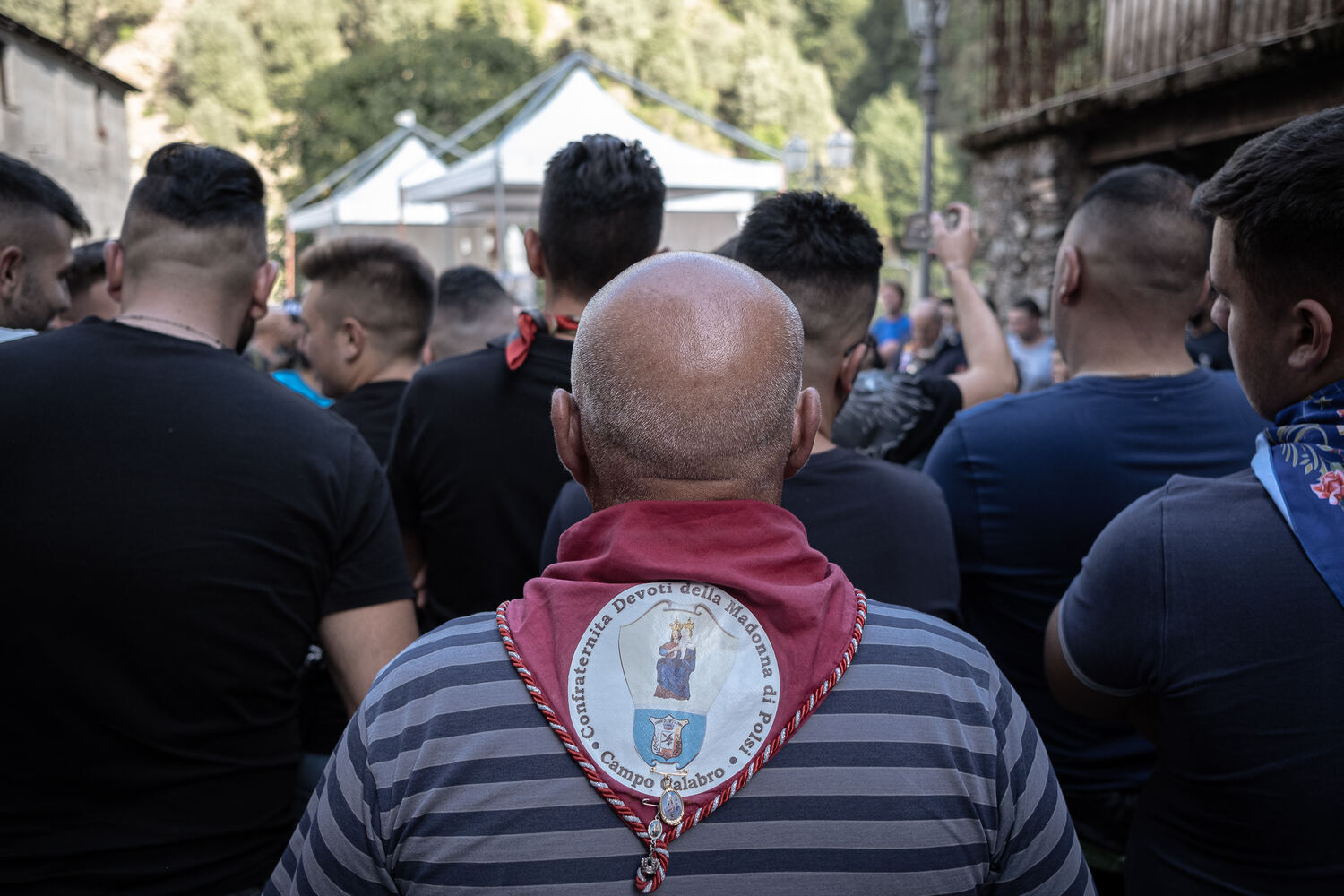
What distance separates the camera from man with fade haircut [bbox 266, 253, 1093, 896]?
3.34 feet

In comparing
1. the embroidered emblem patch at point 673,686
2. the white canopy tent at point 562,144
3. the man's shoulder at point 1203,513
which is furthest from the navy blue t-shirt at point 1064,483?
the white canopy tent at point 562,144

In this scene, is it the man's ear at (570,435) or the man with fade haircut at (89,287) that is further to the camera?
the man with fade haircut at (89,287)

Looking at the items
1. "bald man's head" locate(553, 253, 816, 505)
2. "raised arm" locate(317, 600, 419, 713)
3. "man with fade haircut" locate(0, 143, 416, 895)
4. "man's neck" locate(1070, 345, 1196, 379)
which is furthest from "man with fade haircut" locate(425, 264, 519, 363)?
"bald man's head" locate(553, 253, 816, 505)

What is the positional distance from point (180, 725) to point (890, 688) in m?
1.38

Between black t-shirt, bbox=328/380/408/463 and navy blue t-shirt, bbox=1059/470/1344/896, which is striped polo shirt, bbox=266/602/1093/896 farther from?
black t-shirt, bbox=328/380/408/463

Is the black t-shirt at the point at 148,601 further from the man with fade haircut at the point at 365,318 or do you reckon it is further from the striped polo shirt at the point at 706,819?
the man with fade haircut at the point at 365,318

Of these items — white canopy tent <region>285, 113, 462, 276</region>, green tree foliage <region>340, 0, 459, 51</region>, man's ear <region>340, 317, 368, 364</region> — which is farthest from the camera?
green tree foliage <region>340, 0, 459, 51</region>

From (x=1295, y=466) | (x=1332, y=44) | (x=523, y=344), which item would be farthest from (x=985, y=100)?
(x=1295, y=466)

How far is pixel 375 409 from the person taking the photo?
10.8 ft

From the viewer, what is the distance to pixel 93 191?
22.6m

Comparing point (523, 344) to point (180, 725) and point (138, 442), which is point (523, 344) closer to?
point (138, 442)

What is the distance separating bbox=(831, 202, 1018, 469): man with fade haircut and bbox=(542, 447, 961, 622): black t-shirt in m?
0.67

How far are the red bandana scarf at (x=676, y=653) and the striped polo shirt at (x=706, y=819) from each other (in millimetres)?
25

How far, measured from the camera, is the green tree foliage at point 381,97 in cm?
3500
